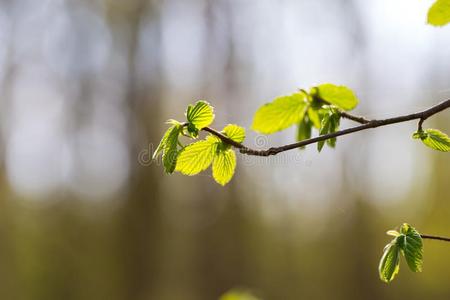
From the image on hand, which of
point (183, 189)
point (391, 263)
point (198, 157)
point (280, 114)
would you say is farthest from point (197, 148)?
point (183, 189)

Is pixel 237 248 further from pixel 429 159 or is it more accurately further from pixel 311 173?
pixel 429 159

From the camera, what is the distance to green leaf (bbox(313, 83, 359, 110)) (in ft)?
2.55

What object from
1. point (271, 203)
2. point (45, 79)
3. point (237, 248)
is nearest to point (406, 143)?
point (271, 203)

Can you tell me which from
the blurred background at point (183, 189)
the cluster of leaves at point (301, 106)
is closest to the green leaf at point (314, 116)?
the cluster of leaves at point (301, 106)

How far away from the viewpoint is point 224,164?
0.73 m

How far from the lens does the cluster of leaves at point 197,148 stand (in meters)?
0.64

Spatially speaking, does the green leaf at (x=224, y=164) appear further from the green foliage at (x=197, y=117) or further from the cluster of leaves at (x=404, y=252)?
the cluster of leaves at (x=404, y=252)

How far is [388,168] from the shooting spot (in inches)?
404

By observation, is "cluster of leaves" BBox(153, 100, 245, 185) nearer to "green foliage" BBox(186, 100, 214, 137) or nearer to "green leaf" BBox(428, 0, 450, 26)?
"green foliage" BBox(186, 100, 214, 137)

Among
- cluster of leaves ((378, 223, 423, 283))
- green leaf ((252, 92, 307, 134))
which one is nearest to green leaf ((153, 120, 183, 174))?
green leaf ((252, 92, 307, 134))

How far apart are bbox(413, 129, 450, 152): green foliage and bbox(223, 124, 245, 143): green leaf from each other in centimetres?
22

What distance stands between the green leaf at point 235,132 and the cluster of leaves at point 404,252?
0.75 feet

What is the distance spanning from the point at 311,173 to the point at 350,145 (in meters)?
0.90

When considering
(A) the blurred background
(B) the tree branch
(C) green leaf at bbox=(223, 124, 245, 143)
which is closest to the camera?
(B) the tree branch
